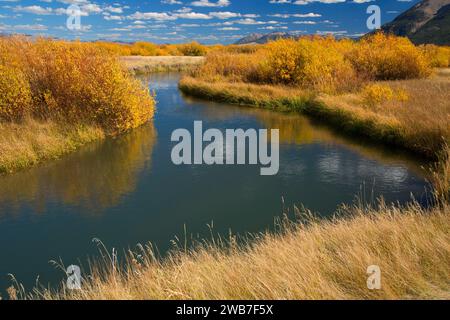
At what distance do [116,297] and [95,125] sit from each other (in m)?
18.6

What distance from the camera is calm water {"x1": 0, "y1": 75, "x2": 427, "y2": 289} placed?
11.7 metres

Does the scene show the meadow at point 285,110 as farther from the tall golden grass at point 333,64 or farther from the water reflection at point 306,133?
the water reflection at point 306,133

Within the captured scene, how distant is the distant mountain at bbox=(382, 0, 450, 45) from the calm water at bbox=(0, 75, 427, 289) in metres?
97.0

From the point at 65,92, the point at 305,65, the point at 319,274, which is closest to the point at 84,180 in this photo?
the point at 65,92

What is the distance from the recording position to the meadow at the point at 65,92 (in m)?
21.4

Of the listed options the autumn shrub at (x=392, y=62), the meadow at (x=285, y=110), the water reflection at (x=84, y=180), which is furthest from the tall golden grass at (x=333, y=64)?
the water reflection at (x=84, y=180)

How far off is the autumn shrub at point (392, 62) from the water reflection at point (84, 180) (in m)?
25.9

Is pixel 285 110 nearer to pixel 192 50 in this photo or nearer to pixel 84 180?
pixel 84 180

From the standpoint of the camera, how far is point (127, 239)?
11609 millimetres

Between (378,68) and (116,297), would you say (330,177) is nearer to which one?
(116,297)

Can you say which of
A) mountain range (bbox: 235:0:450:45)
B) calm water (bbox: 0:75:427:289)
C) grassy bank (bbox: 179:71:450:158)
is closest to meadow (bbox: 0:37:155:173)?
calm water (bbox: 0:75:427:289)
